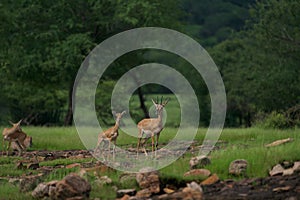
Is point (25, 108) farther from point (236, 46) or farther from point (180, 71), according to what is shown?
point (236, 46)

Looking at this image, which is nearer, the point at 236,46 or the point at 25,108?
the point at 25,108

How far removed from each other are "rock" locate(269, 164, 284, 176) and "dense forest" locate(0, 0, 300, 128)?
29.0 ft

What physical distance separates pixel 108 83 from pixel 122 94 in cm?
366

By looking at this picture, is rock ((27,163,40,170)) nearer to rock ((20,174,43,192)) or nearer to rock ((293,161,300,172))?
rock ((20,174,43,192))

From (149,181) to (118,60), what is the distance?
20647 mm

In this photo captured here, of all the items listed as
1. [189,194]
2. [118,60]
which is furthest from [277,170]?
[118,60]

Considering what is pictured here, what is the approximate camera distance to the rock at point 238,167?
1194 centimetres

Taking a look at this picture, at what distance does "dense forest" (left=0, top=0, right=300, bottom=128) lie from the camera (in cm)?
2877

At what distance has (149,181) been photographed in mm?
11102

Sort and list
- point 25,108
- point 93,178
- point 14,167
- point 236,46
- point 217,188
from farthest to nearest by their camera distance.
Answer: point 236,46 → point 25,108 → point 14,167 → point 93,178 → point 217,188

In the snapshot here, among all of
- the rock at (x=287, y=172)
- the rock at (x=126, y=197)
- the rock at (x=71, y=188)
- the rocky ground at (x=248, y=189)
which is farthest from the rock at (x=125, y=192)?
the rock at (x=287, y=172)

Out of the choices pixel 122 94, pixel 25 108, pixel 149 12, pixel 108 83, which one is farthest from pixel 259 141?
pixel 25 108

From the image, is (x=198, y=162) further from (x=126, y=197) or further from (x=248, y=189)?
(x=126, y=197)

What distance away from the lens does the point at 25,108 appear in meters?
43.5
